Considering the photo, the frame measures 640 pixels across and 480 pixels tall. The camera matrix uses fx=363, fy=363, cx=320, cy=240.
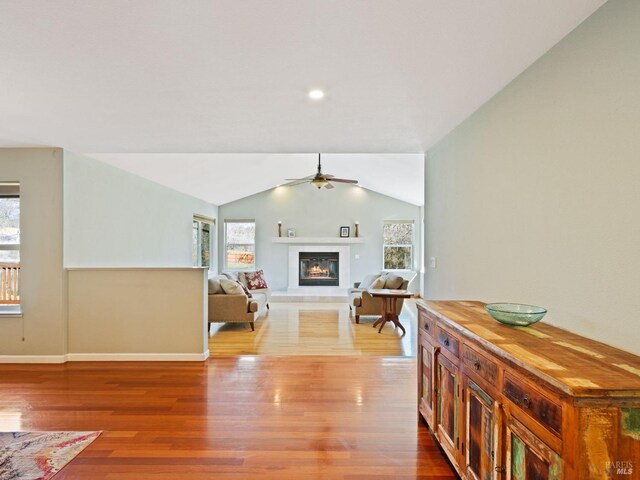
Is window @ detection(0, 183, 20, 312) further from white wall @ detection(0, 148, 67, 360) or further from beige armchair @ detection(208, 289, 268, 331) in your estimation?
beige armchair @ detection(208, 289, 268, 331)

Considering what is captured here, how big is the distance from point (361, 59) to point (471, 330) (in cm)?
157

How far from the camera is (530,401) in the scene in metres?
1.27

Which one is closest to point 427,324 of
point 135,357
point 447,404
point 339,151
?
point 447,404

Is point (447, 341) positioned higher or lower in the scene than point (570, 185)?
lower

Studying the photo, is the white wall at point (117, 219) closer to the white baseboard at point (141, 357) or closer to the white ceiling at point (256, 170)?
the white ceiling at point (256, 170)

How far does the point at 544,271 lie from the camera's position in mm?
1968

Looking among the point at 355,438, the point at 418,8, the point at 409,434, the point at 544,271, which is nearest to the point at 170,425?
the point at 355,438

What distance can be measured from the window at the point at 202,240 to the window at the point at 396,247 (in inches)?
181

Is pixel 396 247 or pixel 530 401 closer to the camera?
pixel 530 401

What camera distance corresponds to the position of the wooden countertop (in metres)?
1.08

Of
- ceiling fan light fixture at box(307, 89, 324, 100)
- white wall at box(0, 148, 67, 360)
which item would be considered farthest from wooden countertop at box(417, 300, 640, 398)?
white wall at box(0, 148, 67, 360)

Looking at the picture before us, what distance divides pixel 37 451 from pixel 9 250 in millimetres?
2671

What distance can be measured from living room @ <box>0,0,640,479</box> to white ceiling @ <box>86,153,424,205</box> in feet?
1.98

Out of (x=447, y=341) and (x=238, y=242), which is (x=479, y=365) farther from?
(x=238, y=242)
